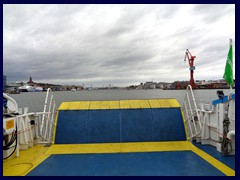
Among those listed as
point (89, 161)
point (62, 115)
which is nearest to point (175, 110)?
point (89, 161)

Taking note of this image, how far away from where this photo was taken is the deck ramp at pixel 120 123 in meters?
6.93

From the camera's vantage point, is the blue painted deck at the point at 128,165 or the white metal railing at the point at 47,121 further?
the white metal railing at the point at 47,121

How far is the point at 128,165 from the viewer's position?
4.80 m

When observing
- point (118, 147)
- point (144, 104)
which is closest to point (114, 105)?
point (144, 104)

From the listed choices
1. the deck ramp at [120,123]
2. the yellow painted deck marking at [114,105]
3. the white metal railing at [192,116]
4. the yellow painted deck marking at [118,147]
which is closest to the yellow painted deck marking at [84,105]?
→ the deck ramp at [120,123]

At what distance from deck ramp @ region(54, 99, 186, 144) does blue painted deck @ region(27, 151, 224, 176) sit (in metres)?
1.26

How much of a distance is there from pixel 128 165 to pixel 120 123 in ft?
8.21

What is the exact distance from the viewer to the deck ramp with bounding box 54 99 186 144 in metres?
6.93

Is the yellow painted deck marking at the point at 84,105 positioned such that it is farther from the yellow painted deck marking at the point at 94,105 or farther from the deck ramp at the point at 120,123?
the yellow painted deck marking at the point at 94,105

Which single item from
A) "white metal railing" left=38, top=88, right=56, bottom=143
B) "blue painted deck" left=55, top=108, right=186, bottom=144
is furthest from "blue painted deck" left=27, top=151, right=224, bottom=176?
"white metal railing" left=38, top=88, right=56, bottom=143

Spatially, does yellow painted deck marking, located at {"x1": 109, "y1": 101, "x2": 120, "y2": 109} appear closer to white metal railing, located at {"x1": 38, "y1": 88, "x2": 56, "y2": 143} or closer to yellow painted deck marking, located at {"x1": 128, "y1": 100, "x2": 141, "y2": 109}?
yellow painted deck marking, located at {"x1": 128, "y1": 100, "x2": 141, "y2": 109}

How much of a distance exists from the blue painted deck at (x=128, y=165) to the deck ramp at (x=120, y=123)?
1265 millimetres

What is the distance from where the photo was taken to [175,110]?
7445mm

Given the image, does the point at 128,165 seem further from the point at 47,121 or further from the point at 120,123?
the point at 47,121
